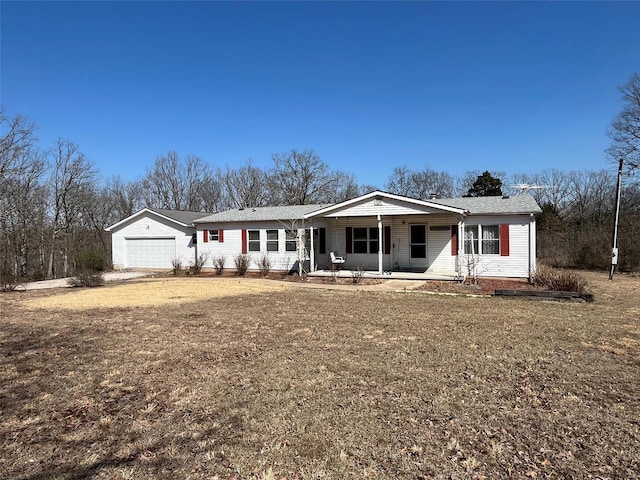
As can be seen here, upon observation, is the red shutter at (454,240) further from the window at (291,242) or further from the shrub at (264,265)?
the shrub at (264,265)

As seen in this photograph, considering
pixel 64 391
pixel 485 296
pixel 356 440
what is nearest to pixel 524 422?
pixel 356 440

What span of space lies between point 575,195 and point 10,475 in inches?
1825

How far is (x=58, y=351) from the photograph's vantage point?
617cm

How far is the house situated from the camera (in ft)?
52.2

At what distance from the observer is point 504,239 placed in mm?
16094

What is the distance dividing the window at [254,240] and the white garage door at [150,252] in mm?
5223

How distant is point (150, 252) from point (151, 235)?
101cm

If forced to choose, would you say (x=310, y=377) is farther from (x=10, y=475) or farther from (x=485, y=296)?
(x=485, y=296)

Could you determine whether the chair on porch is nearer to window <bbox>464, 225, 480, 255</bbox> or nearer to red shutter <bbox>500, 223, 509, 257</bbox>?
window <bbox>464, 225, 480, 255</bbox>

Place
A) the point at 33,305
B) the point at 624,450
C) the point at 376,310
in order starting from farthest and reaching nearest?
the point at 33,305, the point at 376,310, the point at 624,450

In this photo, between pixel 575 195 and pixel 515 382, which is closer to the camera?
pixel 515 382

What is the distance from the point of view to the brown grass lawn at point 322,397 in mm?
3059

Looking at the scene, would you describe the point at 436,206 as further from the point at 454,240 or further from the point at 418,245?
the point at 418,245

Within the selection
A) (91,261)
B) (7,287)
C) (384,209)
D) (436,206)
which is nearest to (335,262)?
(384,209)
